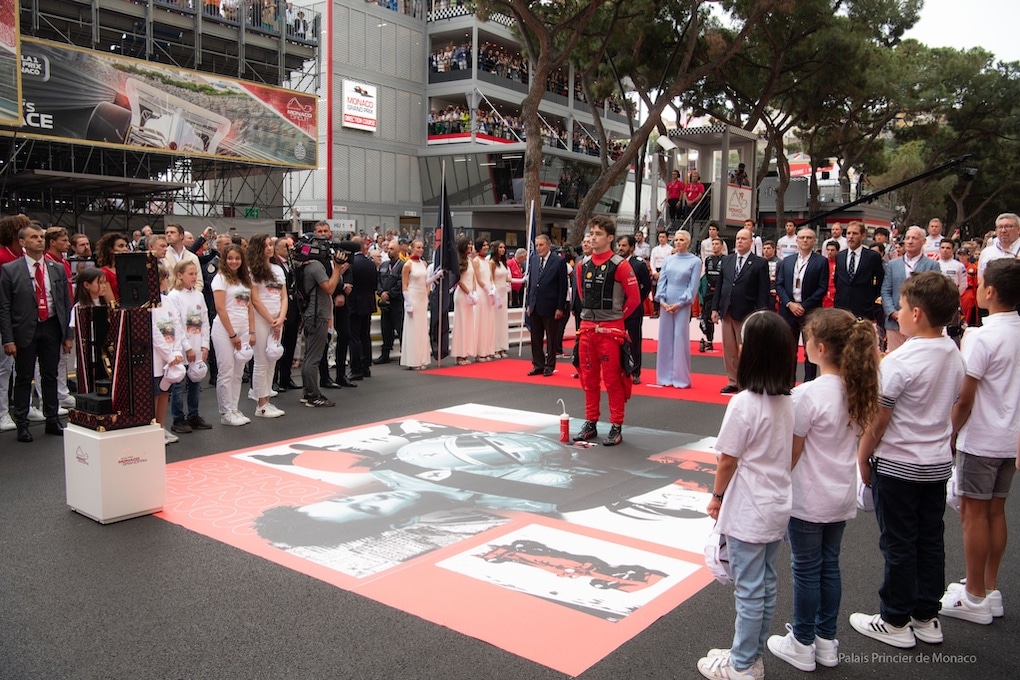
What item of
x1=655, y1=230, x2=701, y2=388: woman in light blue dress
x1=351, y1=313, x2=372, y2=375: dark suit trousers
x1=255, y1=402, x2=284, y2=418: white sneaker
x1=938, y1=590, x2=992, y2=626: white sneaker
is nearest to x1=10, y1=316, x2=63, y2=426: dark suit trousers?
x1=255, y1=402, x2=284, y2=418: white sneaker

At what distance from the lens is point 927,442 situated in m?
3.60

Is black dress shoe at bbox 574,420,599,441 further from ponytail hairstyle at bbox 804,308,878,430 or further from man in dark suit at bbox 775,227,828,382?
ponytail hairstyle at bbox 804,308,878,430

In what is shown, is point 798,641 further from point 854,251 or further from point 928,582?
point 854,251

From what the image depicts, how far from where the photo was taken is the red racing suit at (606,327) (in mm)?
7555

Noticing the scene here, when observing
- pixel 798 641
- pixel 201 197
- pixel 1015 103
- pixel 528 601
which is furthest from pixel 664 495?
pixel 1015 103

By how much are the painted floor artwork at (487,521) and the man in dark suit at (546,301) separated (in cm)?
418

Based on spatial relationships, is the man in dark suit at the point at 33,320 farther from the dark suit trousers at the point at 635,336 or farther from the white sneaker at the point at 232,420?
the dark suit trousers at the point at 635,336

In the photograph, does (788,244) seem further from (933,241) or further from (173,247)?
(173,247)

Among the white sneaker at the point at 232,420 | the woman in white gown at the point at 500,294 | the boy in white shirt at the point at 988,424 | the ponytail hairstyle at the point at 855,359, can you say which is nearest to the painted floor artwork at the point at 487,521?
the white sneaker at the point at 232,420

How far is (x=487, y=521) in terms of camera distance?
5461 millimetres

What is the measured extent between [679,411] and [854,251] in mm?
2997

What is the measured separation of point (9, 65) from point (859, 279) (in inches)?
871

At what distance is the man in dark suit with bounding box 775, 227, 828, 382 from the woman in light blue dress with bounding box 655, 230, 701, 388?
1104 millimetres

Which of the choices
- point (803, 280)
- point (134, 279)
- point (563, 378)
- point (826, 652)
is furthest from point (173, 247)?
point (826, 652)
